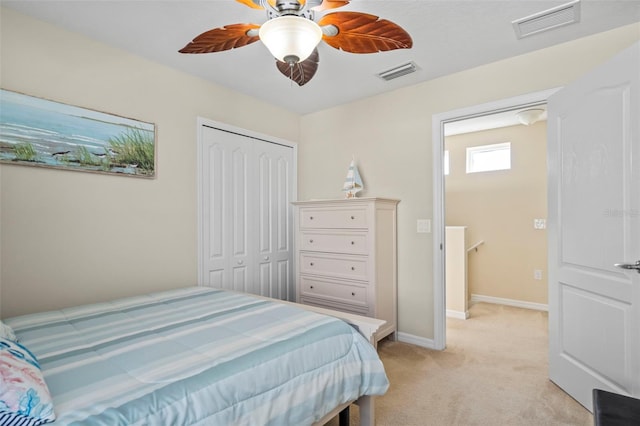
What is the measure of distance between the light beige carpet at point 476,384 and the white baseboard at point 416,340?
62 mm

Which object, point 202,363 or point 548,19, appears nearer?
point 202,363

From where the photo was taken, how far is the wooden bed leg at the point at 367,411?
1745 mm

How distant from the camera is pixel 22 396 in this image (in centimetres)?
90

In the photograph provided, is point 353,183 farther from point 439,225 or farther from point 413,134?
point 439,225

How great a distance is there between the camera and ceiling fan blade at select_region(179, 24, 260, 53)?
5.59 ft

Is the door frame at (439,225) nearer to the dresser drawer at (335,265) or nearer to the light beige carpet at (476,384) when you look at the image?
the light beige carpet at (476,384)

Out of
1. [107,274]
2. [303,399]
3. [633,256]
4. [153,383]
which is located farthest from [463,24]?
[107,274]

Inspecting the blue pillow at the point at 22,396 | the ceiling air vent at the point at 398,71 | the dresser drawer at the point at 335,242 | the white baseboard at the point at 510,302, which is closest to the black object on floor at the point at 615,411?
the blue pillow at the point at 22,396

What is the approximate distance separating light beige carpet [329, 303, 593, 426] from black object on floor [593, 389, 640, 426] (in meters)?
0.88

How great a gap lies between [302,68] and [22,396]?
190cm

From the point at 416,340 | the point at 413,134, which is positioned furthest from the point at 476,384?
the point at 413,134

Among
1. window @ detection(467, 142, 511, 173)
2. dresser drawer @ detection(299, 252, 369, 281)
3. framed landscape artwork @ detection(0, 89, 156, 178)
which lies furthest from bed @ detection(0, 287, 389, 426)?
window @ detection(467, 142, 511, 173)

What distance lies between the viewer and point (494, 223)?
189 inches

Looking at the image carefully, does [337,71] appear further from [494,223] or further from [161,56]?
Result: [494,223]
